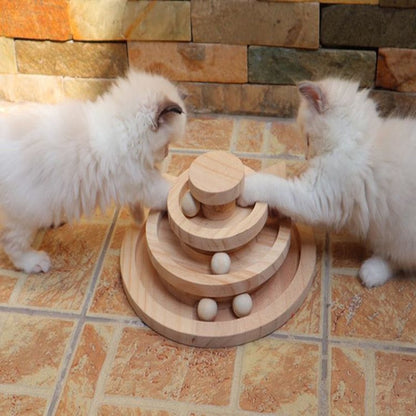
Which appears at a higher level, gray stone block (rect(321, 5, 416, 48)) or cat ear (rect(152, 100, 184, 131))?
gray stone block (rect(321, 5, 416, 48))

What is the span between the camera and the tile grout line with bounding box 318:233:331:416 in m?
2.07

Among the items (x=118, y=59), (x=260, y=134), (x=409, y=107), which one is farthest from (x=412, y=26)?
(x=118, y=59)

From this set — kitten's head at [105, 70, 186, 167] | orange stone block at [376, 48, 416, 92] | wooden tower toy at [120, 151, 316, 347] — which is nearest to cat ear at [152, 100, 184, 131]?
kitten's head at [105, 70, 186, 167]

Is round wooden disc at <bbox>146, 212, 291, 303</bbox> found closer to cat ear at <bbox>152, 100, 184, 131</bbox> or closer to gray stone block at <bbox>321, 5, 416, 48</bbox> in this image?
cat ear at <bbox>152, 100, 184, 131</bbox>

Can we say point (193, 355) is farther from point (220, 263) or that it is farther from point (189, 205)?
point (189, 205)

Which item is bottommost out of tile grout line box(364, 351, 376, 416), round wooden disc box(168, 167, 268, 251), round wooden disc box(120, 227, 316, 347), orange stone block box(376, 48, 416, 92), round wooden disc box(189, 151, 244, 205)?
tile grout line box(364, 351, 376, 416)

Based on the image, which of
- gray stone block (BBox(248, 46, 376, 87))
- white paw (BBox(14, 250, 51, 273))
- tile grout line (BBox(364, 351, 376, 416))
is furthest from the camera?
gray stone block (BBox(248, 46, 376, 87))

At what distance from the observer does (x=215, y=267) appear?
88.3 inches

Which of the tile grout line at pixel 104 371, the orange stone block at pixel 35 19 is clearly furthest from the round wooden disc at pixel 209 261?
the orange stone block at pixel 35 19

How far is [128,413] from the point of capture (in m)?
2.07

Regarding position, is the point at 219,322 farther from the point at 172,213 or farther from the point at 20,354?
the point at 20,354

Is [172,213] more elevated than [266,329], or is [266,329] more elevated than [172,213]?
[172,213]

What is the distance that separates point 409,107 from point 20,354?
2055mm

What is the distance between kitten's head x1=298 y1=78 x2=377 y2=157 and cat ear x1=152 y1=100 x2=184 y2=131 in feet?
1.44
